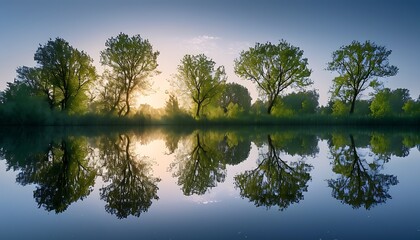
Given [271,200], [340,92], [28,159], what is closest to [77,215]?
[271,200]

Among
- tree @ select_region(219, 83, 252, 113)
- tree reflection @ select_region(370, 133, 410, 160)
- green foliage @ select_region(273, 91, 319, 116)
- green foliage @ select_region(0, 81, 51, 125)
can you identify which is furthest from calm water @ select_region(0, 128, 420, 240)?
tree @ select_region(219, 83, 252, 113)

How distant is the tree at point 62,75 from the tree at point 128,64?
3541mm

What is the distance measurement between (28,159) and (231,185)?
7366 mm

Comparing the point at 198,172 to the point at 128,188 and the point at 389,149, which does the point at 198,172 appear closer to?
the point at 128,188

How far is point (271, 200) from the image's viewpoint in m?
5.40

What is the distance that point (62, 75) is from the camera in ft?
136

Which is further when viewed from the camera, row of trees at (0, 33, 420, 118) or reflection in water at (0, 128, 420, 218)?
row of trees at (0, 33, 420, 118)

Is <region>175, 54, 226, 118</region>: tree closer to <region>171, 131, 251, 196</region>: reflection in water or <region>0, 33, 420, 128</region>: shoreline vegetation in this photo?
<region>0, 33, 420, 128</region>: shoreline vegetation

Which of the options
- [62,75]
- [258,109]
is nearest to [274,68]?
[258,109]

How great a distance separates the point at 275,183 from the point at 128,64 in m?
36.8

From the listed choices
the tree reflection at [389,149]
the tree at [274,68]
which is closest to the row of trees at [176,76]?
the tree at [274,68]

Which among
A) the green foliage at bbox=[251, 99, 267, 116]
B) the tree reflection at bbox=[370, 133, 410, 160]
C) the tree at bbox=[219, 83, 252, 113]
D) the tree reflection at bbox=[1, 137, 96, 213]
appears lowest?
the tree reflection at bbox=[1, 137, 96, 213]

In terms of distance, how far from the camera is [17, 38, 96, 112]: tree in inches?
1576

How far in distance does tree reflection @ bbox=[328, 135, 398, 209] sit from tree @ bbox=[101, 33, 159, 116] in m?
34.5
